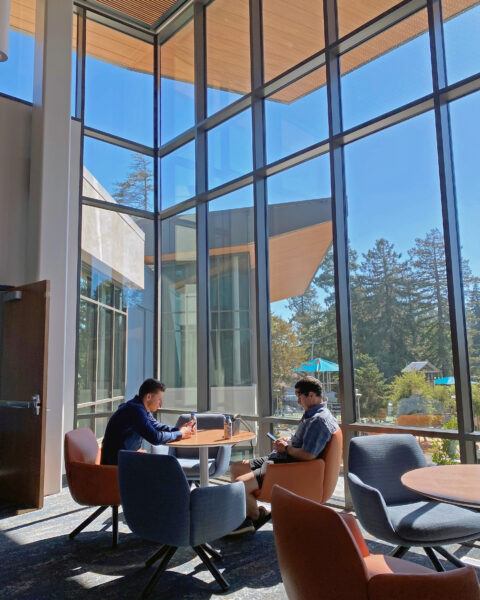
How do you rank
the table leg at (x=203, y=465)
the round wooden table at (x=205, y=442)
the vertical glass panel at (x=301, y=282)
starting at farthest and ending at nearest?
1. the vertical glass panel at (x=301, y=282)
2. the table leg at (x=203, y=465)
3. the round wooden table at (x=205, y=442)

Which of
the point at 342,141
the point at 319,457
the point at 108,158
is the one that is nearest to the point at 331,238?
the point at 342,141

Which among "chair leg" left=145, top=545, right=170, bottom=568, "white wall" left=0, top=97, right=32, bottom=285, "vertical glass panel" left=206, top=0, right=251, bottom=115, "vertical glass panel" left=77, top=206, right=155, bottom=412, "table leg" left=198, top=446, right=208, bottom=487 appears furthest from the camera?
"vertical glass panel" left=77, top=206, right=155, bottom=412

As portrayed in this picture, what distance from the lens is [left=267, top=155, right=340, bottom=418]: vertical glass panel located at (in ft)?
16.8

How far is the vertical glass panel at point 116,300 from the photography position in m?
6.55

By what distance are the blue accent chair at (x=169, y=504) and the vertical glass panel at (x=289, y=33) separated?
4615 mm

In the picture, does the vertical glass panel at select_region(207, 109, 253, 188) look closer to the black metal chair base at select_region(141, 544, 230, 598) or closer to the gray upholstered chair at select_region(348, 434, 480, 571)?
the gray upholstered chair at select_region(348, 434, 480, 571)

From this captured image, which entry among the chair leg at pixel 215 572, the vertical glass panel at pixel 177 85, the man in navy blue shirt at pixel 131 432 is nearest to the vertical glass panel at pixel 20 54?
the vertical glass panel at pixel 177 85

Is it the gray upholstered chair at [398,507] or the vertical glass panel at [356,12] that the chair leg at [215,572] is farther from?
the vertical glass panel at [356,12]

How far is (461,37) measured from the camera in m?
4.27

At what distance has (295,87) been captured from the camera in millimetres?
5680

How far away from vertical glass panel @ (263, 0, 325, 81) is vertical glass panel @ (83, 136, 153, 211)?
240 cm

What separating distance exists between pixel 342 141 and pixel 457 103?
111cm

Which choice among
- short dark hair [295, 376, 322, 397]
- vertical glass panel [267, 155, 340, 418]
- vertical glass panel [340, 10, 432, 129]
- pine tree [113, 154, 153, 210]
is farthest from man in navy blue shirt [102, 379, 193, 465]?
pine tree [113, 154, 153, 210]

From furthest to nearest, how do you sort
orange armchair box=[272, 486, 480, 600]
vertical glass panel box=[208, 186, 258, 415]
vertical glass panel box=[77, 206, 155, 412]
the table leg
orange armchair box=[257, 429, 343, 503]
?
vertical glass panel box=[77, 206, 155, 412] → vertical glass panel box=[208, 186, 258, 415] → the table leg → orange armchair box=[257, 429, 343, 503] → orange armchair box=[272, 486, 480, 600]
